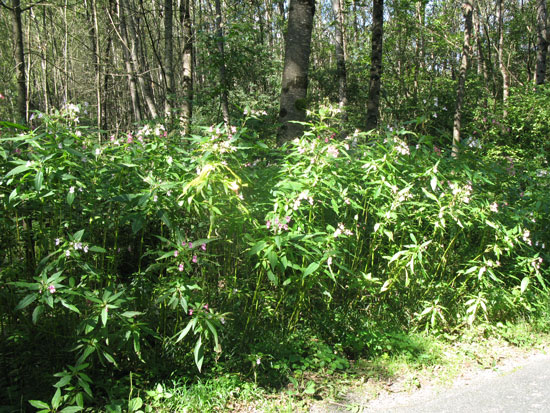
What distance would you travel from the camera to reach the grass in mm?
2172

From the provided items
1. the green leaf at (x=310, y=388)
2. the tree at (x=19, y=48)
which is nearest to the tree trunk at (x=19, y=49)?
the tree at (x=19, y=48)

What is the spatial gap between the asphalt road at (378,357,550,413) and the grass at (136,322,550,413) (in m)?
0.15

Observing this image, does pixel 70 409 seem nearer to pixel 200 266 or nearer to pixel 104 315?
pixel 104 315

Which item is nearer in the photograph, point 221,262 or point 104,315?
point 104,315

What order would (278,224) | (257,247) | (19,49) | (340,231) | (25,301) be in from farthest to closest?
(19,49)
(340,231)
(278,224)
(257,247)
(25,301)

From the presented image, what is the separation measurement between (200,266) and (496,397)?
2097mm

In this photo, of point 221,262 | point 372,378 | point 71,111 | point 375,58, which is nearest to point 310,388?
point 372,378

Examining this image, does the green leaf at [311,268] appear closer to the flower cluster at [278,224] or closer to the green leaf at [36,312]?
the flower cluster at [278,224]

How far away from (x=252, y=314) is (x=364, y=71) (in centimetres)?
1613

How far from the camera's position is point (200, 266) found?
2623 millimetres

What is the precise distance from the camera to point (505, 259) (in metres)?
3.74

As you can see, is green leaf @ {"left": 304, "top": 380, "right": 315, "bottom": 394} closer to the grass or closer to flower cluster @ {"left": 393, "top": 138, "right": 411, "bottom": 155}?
the grass

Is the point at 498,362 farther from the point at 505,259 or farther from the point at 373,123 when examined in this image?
the point at 373,123

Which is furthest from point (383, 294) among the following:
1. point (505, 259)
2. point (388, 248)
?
point (505, 259)
